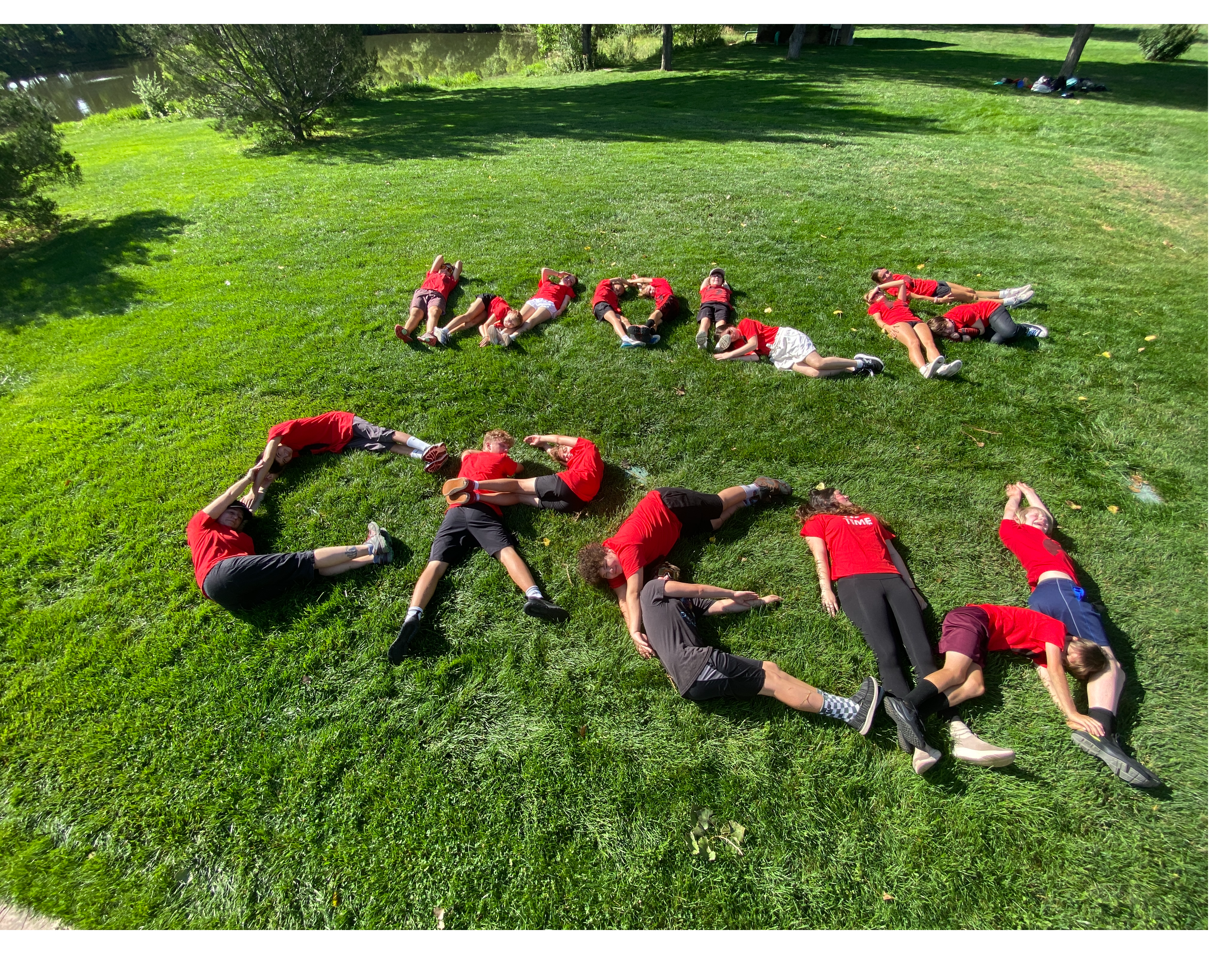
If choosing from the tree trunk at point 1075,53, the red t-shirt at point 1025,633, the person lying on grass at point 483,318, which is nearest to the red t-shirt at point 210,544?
the person lying on grass at point 483,318

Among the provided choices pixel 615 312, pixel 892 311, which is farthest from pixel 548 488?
pixel 892 311

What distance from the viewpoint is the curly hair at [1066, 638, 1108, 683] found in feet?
13.1

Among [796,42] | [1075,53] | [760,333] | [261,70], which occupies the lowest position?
[760,333]

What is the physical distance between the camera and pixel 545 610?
15.0 feet

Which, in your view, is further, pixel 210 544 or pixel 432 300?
pixel 432 300

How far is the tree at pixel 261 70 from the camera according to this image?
15117 mm

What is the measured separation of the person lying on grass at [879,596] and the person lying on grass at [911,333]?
2709 mm

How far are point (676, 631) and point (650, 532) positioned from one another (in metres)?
0.97

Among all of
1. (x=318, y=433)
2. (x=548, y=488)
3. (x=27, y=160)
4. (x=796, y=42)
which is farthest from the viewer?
(x=796, y=42)

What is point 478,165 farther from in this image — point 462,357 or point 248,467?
point 248,467

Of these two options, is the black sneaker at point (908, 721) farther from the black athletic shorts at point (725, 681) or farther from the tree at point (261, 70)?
the tree at point (261, 70)

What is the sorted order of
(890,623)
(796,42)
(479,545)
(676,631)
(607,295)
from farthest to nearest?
(796,42) → (607,295) → (479,545) → (890,623) → (676,631)

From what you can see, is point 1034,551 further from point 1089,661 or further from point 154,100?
point 154,100

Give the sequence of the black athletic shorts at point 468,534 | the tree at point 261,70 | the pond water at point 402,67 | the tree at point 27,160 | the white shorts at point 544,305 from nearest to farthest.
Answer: the black athletic shorts at point 468,534, the white shorts at point 544,305, the tree at point 27,160, the tree at point 261,70, the pond water at point 402,67
